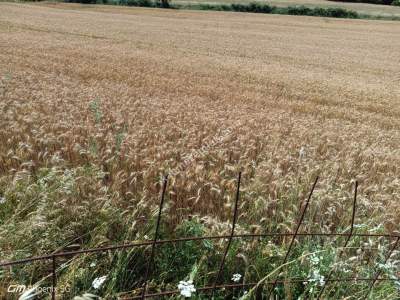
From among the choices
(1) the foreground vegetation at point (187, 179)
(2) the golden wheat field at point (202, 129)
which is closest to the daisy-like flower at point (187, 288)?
(1) the foreground vegetation at point (187, 179)

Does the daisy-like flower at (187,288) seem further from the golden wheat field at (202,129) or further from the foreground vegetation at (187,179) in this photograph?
the golden wheat field at (202,129)

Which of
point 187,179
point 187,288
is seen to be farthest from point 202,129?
point 187,288

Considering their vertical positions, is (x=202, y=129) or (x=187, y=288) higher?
(x=187, y=288)

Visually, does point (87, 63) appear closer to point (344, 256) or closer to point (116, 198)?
point (116, 198)

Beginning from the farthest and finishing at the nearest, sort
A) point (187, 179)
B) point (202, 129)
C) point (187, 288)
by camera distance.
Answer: point (202, 129), point (187, 179), point (187, 288)

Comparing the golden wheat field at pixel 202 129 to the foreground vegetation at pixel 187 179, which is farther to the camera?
A: the golden wheat field at pixel 202 129

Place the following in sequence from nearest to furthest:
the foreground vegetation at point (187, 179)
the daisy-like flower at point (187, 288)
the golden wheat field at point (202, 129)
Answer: the daisy-like flower at point (187, 288), the foreground vegetation at point (187, 179), the golden wheat field at point (202, 129)

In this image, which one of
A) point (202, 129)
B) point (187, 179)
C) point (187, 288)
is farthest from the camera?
point (202, 129)

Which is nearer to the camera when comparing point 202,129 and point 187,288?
point 187,288

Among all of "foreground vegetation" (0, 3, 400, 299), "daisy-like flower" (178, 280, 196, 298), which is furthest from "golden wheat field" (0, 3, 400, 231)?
"daisy-like flower" (178, 280, 196, 298)

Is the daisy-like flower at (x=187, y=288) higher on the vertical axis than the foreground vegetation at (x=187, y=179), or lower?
higher

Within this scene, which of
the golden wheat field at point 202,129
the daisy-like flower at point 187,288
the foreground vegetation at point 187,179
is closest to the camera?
the daisy-like flower at point 187,288

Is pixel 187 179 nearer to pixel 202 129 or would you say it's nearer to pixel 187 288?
pixel 187 288

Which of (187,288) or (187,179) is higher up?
(187,288)
